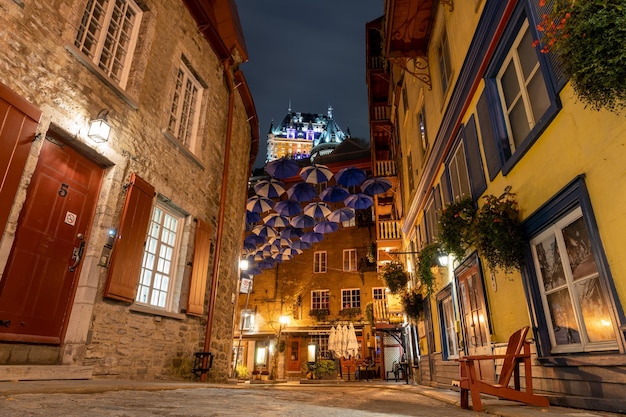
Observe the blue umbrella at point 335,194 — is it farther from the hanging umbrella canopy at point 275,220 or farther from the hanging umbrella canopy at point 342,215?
the hanging umbrella canopy at point 275,220

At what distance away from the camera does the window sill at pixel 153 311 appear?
657 cm

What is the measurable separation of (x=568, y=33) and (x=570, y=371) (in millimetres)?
3331

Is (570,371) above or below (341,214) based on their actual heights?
below

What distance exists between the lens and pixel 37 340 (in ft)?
16.8

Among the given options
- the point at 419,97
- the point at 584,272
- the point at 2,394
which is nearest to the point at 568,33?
the point at 584,272

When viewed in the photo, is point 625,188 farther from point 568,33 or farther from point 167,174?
point 167,174

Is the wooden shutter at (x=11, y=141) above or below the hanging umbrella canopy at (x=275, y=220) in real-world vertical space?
below

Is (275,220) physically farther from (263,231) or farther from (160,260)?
(160,260)

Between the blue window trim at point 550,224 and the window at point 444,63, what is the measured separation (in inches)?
181

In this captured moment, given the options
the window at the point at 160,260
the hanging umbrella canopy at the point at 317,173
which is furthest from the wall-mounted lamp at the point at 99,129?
the hanging umbrella canopy at the point at 317,173

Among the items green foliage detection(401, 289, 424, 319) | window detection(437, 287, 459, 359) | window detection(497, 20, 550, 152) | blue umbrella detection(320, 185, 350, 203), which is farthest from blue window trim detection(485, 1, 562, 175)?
blue umbrella detection(320, 185, 350, 203)

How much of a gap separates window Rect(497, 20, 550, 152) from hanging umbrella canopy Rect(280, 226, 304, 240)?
16081mm

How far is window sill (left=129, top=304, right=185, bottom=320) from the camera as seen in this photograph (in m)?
6.57

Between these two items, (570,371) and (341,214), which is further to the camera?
(341,214)
